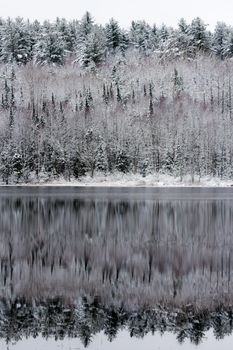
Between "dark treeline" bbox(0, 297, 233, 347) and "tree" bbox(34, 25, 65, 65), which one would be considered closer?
"dark treeline" bbox(0, 297, 233, 347)

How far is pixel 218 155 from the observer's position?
122688mm

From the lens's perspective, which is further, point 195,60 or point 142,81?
point 195,60

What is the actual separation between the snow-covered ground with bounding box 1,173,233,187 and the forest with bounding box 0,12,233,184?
111cm

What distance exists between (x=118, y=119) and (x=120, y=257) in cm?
10859

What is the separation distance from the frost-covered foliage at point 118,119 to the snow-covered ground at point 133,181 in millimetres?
1236

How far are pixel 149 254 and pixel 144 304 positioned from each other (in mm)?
9113

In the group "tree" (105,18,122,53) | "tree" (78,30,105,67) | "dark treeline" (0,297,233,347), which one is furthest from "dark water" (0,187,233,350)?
"tree" (105,18,122,53)

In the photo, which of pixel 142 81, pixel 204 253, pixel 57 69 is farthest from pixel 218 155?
pixel 204 253

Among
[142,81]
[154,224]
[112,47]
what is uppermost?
[112,47]

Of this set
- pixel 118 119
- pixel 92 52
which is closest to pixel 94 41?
pixel 92 52

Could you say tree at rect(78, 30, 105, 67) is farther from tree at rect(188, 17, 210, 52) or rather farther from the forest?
tree at rect(188, 17, 210, 52)

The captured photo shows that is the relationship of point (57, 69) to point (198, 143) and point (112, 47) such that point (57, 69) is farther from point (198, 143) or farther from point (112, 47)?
→ point (198, 143)

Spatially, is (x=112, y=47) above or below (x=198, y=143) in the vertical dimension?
above

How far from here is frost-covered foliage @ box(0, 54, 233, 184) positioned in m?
120
